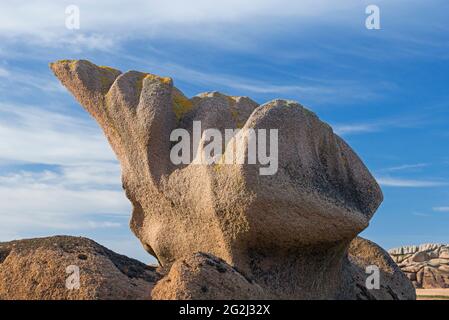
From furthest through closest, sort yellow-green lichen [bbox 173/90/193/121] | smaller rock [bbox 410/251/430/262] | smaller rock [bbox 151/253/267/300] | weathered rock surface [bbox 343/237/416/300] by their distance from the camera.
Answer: smaller rock [bbox 410/251/430/262] → weathered rock surface [bbox 343/237/416/300] → yellow-green lichen [bbox 173/90/193/121] → smaller rock [bbox 151/253/267/300]

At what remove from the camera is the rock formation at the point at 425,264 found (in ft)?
90.7

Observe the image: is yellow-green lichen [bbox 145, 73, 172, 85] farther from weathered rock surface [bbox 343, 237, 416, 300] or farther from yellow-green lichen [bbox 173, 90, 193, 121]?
weathered rock surface [bbox 343, 237, 416, 300]

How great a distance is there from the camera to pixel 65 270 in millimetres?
9328

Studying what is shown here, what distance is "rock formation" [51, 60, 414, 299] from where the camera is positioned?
10.5 metres

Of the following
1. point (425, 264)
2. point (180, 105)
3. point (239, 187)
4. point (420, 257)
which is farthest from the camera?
point (420, 257)

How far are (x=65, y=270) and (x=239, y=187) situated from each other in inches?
118

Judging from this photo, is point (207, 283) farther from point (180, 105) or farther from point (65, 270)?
point (180, 105)

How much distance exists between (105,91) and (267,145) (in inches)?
171

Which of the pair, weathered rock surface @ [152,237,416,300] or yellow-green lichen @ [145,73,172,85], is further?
yellow-green lichen @ [145,73,172,85]

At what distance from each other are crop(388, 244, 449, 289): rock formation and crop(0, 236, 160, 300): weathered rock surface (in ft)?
66.2

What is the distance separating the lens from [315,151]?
11656mm

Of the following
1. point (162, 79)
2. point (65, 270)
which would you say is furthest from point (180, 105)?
point (65, 270)

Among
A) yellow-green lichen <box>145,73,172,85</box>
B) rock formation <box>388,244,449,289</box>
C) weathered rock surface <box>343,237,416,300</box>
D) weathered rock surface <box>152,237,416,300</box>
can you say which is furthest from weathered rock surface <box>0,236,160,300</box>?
rock formation <box>388,244,449,289</box>
